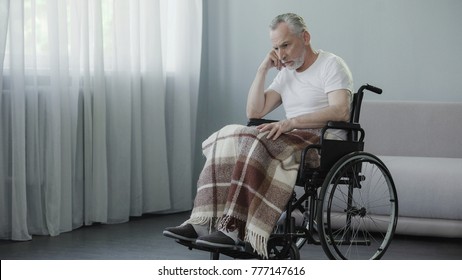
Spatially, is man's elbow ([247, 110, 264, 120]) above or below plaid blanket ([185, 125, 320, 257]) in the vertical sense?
above

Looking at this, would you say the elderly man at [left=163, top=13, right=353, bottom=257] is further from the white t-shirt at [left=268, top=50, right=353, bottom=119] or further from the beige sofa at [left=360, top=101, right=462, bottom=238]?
the beige sofa at [left=360, top=101, right=462, bottom=238]

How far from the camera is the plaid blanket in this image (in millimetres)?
2818

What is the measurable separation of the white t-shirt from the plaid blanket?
257 mm

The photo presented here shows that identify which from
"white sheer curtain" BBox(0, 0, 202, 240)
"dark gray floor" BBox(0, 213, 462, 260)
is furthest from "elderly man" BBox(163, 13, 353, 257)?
"white sheer curtain" BBox(0, 0, 202, 240)

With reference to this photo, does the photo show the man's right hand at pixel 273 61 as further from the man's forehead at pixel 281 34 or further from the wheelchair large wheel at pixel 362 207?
the wheelchair large wheel at pixel 362 207

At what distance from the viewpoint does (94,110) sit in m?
4.18

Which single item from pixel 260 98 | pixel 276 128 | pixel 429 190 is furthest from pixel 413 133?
pixel 276 128

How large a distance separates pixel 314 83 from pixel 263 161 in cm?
47

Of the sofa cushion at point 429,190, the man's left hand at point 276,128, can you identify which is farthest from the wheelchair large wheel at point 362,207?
the man's left hand at point 276,128
